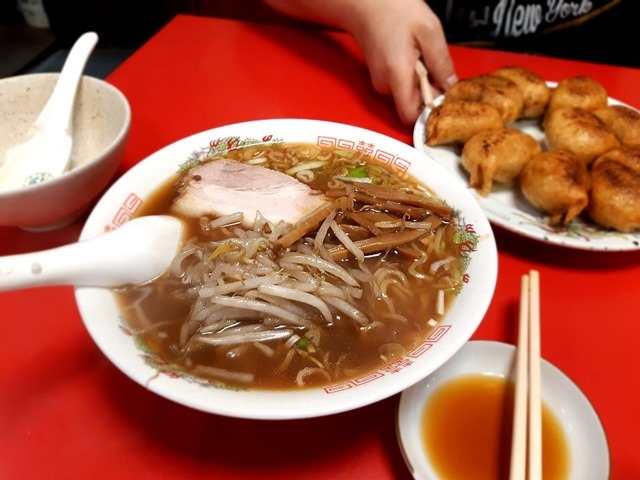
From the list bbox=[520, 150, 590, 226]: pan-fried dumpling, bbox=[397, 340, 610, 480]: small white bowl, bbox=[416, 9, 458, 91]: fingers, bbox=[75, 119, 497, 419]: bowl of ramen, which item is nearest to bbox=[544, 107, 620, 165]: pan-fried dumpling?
bbox=[520, 150, 590, 226]: pan-fried dumpling

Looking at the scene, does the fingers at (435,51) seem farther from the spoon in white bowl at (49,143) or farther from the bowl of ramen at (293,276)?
the spoon in white bowl at (49,143)

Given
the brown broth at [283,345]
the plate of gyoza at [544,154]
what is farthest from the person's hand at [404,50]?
the brown broth at [283,345]

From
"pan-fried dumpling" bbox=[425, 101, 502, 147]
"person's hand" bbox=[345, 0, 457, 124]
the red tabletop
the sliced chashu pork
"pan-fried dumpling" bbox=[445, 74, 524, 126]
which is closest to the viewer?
the red tabletop

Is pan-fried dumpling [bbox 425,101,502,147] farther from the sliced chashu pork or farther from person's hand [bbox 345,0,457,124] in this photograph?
the sliced chashu pork

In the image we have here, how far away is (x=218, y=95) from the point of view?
216cm

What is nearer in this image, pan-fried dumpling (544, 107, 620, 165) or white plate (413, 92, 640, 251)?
white plate (413, 92, 640, 251)

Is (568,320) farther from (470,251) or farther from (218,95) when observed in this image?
(218,95)

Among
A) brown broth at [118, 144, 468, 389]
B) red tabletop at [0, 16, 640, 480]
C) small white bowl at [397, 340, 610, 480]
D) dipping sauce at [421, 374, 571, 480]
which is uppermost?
brown broth at [118, 144, 468, 389]

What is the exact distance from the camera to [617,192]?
143 cm

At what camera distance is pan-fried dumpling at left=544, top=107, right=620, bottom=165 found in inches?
64.6

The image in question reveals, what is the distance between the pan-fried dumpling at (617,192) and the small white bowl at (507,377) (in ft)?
1.79

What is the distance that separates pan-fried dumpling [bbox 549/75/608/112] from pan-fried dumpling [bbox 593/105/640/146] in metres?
0.04

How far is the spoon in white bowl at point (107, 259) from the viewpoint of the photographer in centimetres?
90

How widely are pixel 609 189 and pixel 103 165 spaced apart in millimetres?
1365
